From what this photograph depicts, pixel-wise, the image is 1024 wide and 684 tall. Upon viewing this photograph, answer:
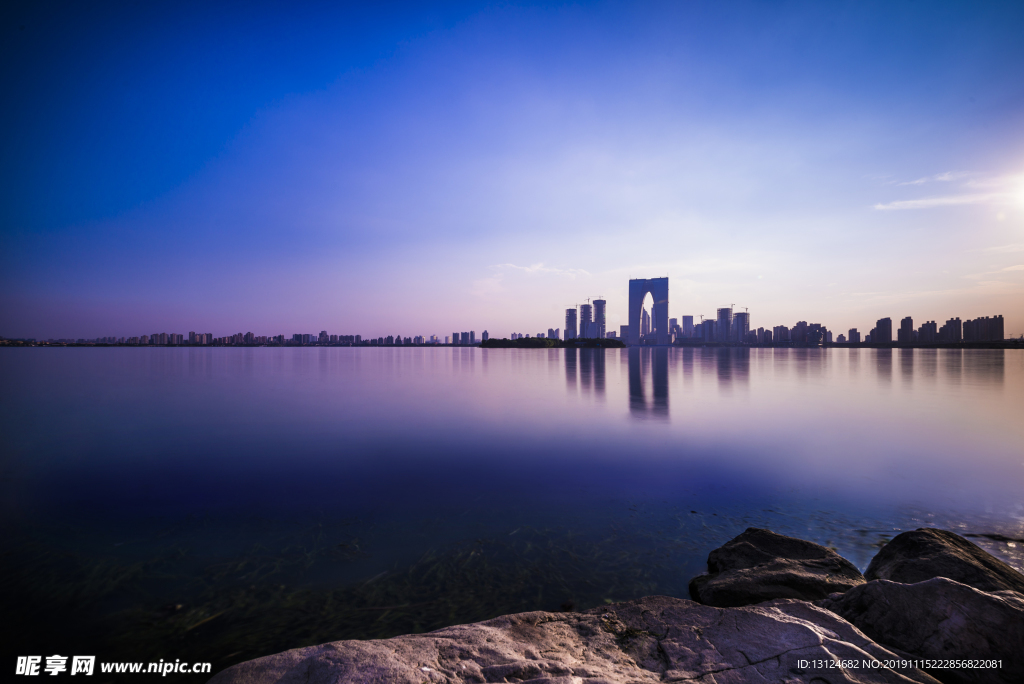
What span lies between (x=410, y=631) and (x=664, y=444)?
942 cm

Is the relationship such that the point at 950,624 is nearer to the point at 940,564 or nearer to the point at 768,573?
the point at 768,573

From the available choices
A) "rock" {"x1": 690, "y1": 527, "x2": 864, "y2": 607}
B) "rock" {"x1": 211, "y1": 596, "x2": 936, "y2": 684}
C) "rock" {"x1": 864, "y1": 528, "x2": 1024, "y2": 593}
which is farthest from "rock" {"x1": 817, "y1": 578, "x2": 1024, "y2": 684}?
"rock" {"x1": 690, "y1": 527, "x2": 864, "y2": 607}

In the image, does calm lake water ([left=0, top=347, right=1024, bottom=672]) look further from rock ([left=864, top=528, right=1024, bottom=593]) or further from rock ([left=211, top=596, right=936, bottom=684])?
rock ([left=211, top=596, right=936, bottom=684])

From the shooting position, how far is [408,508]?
7.43 m

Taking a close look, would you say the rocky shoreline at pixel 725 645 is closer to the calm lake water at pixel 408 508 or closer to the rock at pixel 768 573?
the rock at pixel 768 573

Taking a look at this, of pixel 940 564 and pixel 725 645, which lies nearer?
pixel 725 645

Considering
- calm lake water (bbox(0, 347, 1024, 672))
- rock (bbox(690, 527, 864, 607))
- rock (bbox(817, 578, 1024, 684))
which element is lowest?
calm lake water (bbox(0, 347, 1024, 672))

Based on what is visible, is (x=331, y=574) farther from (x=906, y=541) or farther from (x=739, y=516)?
(x=906, y=541)

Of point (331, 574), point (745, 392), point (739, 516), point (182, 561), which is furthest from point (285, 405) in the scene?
point (745, 392)

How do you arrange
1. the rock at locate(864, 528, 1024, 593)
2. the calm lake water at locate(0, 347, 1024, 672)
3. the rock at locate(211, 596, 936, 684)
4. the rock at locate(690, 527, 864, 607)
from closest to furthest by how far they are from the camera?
the rock at locate(211, 596, 936, 684) → the rock at locate(864, 528, 1024, 593) → the rock at locate(690, 527, 864, 607) → the calm lake water at locate(0, 347, 1024, 672)

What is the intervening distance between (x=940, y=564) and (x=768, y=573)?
1.75m

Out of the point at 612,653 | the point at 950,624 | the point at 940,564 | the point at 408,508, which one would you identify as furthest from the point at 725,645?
the point at 408,508

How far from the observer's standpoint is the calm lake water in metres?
4.66

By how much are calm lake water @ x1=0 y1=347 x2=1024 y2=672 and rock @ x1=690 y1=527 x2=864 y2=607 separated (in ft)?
1.51
